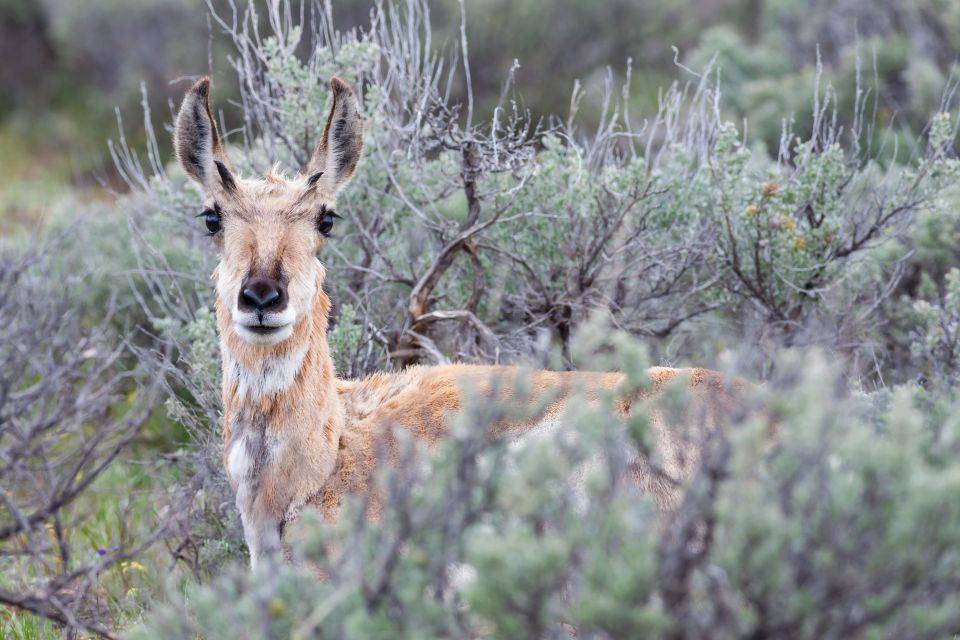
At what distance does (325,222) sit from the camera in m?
4.84

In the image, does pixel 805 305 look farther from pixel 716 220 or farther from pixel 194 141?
pixel 194 141

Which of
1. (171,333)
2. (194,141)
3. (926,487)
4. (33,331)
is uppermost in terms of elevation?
(194,141)

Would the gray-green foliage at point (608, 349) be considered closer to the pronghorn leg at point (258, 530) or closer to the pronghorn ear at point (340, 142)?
the pronghorn leg at point (258, 530)

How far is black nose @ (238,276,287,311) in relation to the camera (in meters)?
4.24

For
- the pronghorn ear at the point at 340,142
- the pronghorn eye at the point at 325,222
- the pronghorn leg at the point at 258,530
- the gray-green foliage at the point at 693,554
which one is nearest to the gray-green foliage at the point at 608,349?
the gray-green foliage at the point at 693,554

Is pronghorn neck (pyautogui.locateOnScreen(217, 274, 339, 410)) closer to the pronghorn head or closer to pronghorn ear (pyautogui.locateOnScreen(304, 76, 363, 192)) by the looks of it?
the pronghorn head

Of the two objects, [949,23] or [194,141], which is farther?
[949,23]

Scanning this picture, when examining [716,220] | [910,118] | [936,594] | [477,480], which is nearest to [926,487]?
[936,594]

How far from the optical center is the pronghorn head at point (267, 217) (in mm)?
4320

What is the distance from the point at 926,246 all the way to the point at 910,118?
3.88m

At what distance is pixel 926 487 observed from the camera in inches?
105

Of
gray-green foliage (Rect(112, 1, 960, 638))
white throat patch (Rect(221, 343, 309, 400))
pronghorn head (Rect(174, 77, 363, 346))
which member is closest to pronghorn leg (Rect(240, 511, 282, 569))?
gray-green foliage (Rect(112, 1, 960, 638))

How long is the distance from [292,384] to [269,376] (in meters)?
0.10

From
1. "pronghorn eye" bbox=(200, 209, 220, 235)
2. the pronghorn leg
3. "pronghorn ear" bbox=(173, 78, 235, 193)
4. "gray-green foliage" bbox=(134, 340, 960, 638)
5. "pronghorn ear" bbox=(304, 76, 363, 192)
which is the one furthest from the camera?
"pronghorn ear" bbox=(304, 76, 363, 192)
